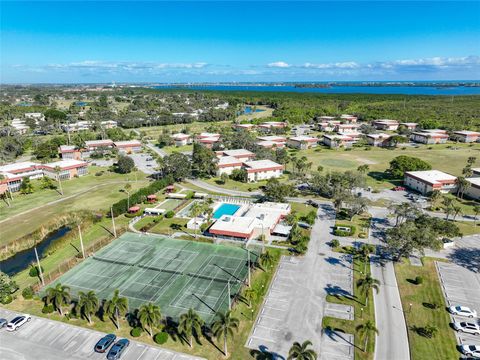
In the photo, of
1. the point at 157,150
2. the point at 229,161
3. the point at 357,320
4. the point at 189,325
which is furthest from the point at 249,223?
the point at 157,150

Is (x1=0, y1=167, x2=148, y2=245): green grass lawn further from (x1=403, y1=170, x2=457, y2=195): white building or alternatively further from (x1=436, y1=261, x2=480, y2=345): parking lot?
(x1=403, y1=170, x2=457, y2=195): white building

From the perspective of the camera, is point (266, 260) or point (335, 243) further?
point (335, 243)

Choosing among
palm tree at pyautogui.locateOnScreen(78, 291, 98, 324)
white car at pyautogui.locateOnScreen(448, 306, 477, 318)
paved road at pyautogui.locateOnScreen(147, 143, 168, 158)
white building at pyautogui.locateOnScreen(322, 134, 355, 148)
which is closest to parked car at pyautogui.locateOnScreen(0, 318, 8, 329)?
palm tree at pyautogui.locateOnScreen(78, 291, 98, 324)

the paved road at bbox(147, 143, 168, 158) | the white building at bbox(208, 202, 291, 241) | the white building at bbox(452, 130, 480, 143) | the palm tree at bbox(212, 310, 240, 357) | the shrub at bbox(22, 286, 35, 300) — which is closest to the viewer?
the palm tree at bbox(212, 310, 240, 357)

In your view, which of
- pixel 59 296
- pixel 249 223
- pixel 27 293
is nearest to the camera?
pixel 59 296

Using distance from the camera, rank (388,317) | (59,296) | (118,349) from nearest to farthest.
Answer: (118,349)
(59,296)
(388,317)

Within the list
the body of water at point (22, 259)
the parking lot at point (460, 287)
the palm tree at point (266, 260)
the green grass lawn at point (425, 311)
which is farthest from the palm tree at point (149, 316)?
the parking lot at point (460, 287)

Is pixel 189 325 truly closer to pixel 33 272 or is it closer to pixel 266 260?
pixel 266 260
